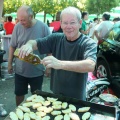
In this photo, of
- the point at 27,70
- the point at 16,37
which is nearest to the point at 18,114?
the point at 27,70

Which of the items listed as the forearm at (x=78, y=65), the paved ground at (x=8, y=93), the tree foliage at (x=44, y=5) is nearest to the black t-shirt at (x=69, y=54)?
the forearm at (x=78, y=65)

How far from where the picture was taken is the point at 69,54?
2332 millimetres

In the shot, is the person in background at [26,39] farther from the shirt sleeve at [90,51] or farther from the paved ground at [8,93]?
the shirt sleeve at [90,51]

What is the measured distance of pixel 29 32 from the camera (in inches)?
132

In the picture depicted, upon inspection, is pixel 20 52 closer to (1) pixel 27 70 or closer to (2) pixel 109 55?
(1) pixel 27 70

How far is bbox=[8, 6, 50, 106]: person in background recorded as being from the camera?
3236 millimetres

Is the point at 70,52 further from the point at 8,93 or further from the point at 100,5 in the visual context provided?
the point at 100,5

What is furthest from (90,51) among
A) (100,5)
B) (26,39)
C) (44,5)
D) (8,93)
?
(100,5)

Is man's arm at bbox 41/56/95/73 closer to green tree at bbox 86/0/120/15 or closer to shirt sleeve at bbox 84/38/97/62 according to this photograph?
shirt sleeve at bbox 84/38/97/62

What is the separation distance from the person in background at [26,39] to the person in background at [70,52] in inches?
33.0

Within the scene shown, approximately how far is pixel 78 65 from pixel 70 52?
1.20ft

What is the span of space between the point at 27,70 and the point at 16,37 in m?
0.57

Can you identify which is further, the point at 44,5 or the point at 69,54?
the point at 44,5

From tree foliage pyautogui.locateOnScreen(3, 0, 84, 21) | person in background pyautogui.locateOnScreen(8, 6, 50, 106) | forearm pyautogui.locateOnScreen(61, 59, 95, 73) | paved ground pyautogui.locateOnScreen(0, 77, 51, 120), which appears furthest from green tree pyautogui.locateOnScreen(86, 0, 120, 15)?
forearm pyautogui.locateOnScreen(61, 59, 95, 73)
